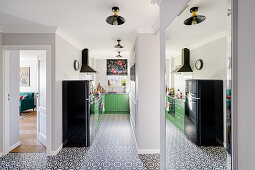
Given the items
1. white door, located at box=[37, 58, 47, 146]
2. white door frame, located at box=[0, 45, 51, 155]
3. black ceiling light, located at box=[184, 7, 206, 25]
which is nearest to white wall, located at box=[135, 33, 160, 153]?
white door frame, located at box=[0, 45, 51, 155]

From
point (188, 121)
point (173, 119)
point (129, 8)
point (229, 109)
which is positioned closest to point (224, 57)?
point (229, 109)

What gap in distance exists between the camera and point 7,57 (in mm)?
2998

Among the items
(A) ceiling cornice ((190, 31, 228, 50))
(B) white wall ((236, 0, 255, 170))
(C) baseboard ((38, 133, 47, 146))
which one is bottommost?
(C) baseboard ((38, 133, 47, 146))

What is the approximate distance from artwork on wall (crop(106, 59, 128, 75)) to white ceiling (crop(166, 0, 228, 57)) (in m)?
5.58

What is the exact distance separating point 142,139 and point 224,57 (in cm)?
261

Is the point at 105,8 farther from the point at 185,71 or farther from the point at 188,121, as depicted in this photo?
the point at 188,121

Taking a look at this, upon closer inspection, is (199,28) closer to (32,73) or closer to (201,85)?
(201,85)

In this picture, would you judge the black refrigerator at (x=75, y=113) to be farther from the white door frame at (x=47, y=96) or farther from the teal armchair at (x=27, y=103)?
the teal armchair at (x=27, y=103)

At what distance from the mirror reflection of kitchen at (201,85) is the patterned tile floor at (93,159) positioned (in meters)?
1.43

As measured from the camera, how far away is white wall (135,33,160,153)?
9.73 ft

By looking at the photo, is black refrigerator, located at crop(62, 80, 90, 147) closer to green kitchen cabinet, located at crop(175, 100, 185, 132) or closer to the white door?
the white door

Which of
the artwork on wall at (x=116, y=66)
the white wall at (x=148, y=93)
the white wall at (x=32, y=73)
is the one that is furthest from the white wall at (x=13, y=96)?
the white wall at (x=32, y=73)

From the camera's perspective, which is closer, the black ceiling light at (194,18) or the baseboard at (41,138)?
the black ceiling light at (194,18)

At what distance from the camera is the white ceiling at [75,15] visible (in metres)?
2.04
